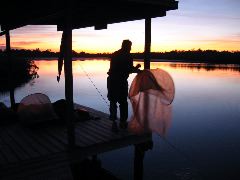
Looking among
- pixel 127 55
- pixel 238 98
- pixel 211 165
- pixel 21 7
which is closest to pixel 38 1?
pixel 21 7

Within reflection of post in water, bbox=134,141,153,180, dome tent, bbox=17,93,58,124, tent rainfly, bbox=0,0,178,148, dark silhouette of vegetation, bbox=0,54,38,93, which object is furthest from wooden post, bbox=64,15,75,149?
dark silhouette of vegetation, bbox=0,54,38,93

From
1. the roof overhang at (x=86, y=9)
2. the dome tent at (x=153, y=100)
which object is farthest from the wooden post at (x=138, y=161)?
the roof overhang at (x=86, y=9)

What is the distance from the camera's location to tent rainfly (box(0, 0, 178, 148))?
612cm

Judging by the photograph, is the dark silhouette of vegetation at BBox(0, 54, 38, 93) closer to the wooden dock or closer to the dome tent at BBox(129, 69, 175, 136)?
the wooden dock

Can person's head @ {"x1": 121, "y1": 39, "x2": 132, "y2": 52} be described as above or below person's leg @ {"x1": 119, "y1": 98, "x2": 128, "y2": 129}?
above

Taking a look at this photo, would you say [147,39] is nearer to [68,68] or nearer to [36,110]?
[68,68]

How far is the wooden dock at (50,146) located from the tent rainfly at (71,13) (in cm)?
46

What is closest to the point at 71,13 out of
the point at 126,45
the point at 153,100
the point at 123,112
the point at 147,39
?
the point at 126,45

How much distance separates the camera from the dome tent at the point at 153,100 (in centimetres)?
711

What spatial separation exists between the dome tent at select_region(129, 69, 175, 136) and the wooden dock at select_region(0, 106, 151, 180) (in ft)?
2.36

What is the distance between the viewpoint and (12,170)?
5684 mm

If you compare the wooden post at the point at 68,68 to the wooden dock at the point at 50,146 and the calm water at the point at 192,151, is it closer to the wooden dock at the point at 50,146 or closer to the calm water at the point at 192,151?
the wooden dock at the point at 50,146

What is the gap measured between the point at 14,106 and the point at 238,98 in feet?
103

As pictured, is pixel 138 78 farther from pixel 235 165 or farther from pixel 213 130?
pixel 213 130
